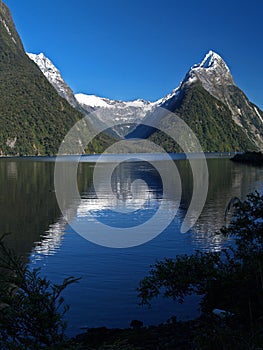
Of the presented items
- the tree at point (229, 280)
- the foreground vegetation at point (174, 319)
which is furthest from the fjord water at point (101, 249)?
the foreground vegetation at point (174, 319)

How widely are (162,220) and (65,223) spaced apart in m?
11.0

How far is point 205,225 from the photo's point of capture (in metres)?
43.8

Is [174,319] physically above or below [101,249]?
below

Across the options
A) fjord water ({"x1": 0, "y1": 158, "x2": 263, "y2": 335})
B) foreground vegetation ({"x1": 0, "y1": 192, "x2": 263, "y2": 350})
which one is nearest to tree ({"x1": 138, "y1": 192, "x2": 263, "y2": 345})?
foreground vegetation ({"x1": 0, "y1": 192, "x2": 263, "y2": 350})

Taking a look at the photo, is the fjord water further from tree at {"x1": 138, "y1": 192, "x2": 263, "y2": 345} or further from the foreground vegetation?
the foreground vegetation

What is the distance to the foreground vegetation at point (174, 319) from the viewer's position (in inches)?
470

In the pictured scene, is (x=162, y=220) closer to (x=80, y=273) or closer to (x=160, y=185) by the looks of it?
(x=80, y=273)

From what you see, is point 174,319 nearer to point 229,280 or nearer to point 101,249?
point 229,280

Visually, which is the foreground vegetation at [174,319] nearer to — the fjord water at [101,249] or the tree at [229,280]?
the tree at [229,280]

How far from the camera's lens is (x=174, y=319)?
65.4ft

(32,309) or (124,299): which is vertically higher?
(32,309)

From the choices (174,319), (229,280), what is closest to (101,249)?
(174,319)

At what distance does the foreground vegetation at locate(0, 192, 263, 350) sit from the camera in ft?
39.1

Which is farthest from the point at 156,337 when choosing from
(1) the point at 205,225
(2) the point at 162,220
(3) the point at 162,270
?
(2) the point at 162,220
